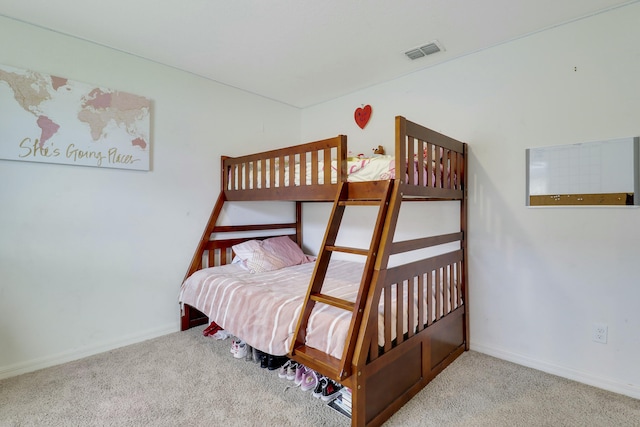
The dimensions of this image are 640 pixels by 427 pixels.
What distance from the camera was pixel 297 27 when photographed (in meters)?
2.16

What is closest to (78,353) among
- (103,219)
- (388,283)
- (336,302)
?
(103,219)

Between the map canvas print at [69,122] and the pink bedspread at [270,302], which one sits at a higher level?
the map canvas print at [69,122]

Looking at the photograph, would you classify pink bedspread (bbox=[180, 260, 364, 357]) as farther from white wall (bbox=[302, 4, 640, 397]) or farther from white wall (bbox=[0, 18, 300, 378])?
white wall (bbox=[302, 4, 640, 397])

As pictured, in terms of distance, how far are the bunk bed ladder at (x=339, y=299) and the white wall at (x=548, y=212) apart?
1170mm

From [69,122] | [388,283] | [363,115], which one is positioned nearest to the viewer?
[388,283]

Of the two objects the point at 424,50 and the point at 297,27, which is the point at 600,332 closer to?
the point at 424,50

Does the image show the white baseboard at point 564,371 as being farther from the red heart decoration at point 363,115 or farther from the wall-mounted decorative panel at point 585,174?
the red heart decoration at point 363,115

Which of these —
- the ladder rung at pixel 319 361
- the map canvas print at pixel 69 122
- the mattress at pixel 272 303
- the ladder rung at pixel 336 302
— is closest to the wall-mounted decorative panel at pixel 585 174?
the mattress at pixel 272 303

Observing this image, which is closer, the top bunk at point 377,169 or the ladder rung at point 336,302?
the ladder rung at point 336,302

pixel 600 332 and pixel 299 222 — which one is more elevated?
pixel 299 222

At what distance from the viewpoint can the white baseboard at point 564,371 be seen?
1914mm

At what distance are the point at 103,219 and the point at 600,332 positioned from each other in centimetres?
355

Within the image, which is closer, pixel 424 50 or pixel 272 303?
pixel 272 303

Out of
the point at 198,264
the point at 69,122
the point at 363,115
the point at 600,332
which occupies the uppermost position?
the point at 363,115
